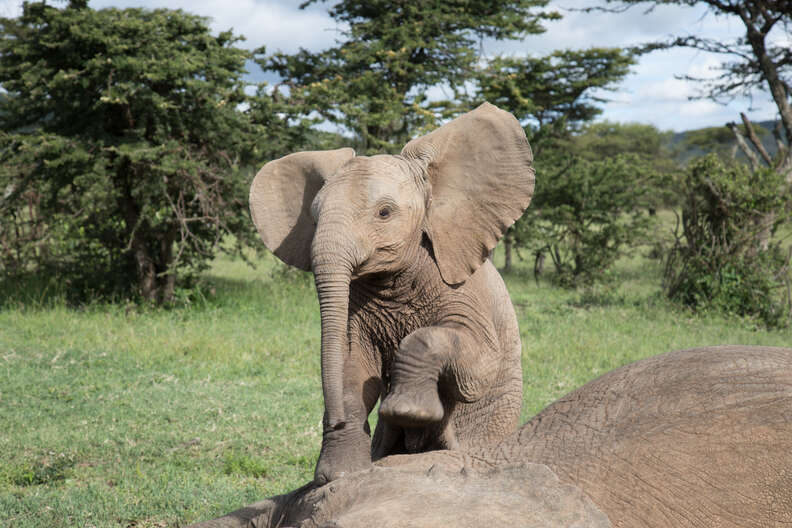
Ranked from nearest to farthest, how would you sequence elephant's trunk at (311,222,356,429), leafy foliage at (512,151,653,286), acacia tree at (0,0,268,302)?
elephant's trunk at (311,222,356,429)
acacia tree at (0,0,268,302)
leafy foliage at (512,151,653,286)

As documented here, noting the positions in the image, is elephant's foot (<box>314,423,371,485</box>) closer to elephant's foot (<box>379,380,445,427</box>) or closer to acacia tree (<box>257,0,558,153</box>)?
elephant's foot (<box>379,380,445,427</box>)

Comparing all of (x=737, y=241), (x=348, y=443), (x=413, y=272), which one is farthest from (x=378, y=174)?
(x=737, y=241)

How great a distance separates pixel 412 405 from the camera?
2.01 metres

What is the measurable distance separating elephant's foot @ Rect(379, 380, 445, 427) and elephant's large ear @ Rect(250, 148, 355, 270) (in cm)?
61

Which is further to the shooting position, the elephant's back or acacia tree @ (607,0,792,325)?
acacia tree @ (607,0,792,325)

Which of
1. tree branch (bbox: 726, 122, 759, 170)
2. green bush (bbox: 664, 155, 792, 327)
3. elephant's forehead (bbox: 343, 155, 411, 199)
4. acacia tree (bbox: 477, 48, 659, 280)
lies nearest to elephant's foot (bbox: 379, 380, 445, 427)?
elephant's forehead (bbox: 343, 155, 411, 199)

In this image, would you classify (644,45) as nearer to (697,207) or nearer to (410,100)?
(410,100)

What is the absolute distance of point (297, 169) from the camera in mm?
2500

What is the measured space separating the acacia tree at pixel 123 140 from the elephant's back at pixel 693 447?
774 cm

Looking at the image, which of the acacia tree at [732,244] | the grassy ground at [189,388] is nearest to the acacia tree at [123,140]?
the grassy ground at [189,388]

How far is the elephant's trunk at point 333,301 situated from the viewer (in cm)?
190

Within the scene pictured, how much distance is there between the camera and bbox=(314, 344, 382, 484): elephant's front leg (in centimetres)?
206

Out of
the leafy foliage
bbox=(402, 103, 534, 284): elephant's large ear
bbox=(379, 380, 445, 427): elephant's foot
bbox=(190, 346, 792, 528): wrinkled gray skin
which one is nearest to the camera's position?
bbox=(190, 346, 792, 528): wrinkled gray skin

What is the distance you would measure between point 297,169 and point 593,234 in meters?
12.2
